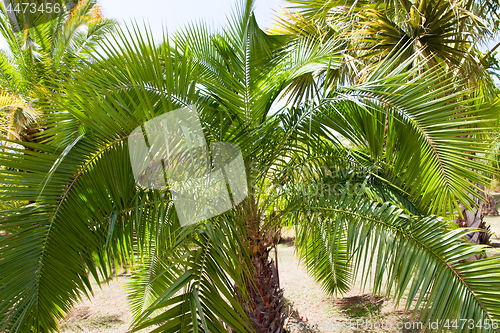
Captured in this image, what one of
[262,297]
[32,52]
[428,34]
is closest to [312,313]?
[262,297]

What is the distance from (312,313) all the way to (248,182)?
290 centimetres

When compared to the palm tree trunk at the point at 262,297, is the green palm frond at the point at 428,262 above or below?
above

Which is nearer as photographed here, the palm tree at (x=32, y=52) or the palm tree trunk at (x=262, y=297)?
the palm tree trunk at (x=262, y=297)

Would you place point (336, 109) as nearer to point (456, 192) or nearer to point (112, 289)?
point (456, 192)

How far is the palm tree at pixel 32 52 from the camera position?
411 cm

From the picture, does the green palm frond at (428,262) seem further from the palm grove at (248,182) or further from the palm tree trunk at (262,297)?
the palm tree trunk at (262,297)

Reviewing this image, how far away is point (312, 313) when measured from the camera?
3.94 m

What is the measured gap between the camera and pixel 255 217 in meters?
2.12

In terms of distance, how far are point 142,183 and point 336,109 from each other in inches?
55.9

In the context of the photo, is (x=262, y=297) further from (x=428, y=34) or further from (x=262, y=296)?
(x=428, y=34)

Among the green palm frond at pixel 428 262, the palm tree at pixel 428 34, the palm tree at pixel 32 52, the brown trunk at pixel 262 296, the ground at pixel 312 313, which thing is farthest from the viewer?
the palm tree at pixel 32 52

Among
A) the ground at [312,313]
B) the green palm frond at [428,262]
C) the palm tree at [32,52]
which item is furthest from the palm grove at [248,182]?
the palm tree at [32,52]

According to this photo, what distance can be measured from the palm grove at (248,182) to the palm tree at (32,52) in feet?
9.57

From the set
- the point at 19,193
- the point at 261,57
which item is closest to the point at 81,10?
the point at 261,57
